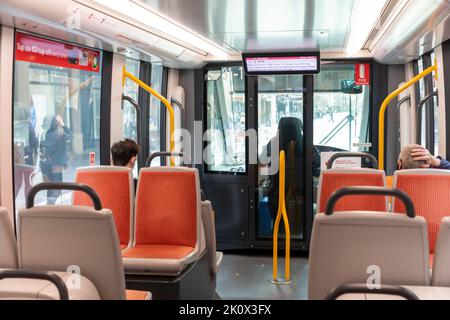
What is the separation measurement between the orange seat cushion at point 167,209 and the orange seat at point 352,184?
89 cm

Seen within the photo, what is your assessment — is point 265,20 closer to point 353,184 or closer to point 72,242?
point 353,184

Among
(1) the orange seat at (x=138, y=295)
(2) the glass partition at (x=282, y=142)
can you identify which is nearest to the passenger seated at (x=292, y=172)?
(2) the glass partition at (x=282, y=142)

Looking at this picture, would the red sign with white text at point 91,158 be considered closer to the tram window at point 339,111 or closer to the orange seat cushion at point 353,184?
the orange seat cushion at point 353,184

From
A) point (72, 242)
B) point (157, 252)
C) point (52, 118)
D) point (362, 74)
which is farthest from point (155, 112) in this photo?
point (72, 242)

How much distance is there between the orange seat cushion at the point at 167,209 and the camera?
11.4ft

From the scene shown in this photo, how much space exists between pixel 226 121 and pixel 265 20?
7.86ft

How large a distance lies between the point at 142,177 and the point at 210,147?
290 centimetres

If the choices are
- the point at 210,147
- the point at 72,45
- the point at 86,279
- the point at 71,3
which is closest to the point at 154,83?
the point at 210,147

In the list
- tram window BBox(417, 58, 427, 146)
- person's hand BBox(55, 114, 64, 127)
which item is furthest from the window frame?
person's hand BBox(55, 114, 64, 127)

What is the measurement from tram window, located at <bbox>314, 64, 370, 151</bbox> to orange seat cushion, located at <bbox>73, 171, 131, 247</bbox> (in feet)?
11.0

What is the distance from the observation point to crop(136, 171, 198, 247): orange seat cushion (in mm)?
3461

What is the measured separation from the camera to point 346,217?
1810 millimetres

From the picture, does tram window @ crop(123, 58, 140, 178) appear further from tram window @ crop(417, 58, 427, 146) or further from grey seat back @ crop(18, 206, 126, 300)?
grey seat back @ crop(18, 206, 126, 300)

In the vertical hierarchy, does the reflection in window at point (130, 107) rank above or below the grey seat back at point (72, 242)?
above
